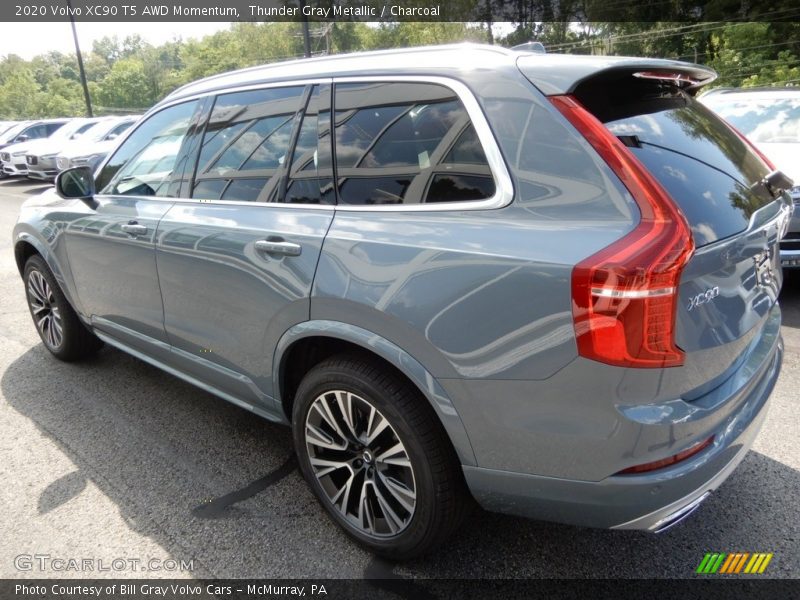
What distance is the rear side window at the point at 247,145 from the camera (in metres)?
2.65

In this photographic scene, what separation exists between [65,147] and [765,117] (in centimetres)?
1732

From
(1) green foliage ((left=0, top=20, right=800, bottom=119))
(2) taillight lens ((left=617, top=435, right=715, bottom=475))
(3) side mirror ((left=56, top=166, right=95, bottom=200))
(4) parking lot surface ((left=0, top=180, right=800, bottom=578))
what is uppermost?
(1) green foliage ((left=0, top=20, right=800, bottom=119))

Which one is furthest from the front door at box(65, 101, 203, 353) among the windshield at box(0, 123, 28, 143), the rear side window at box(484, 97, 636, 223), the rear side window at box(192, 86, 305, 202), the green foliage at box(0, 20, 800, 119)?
the windshield at box(0, 123, 28, 143)

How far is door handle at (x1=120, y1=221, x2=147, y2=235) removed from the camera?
3.20m

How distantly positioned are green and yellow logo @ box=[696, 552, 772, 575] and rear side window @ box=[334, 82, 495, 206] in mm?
1653

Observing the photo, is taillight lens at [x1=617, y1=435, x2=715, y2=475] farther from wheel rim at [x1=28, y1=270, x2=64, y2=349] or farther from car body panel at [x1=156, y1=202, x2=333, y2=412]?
wheel rim at [x1=28, y1=270, x2=64, y2=349]

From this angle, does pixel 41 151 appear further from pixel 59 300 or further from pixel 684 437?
pixel 684 437

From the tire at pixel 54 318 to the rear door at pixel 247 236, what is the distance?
1537 mm

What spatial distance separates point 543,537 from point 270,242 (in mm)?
1675

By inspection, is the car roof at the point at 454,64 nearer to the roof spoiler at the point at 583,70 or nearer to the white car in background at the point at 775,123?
the roof spoiler at the point at 583,70

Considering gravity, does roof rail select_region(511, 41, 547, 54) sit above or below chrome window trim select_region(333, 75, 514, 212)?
above

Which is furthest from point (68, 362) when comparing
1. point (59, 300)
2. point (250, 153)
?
point (250, 153)

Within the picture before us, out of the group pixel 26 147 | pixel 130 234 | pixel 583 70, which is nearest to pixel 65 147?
pixel 26 147

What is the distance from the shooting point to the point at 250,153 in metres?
2.81
